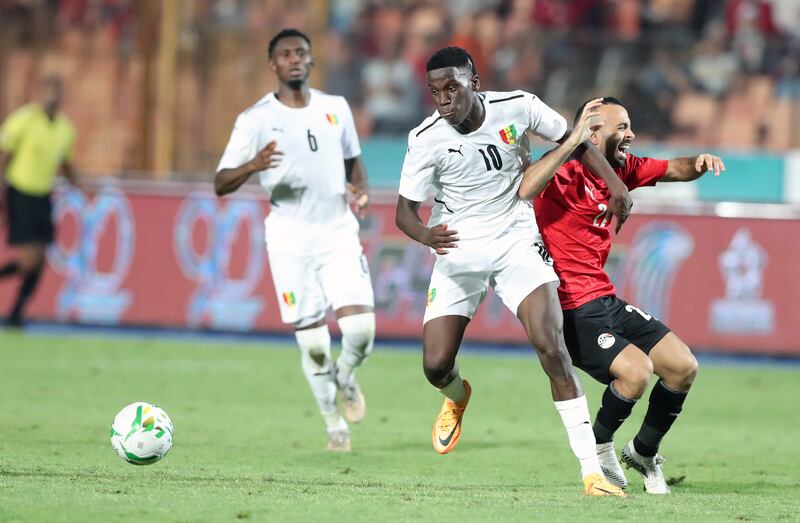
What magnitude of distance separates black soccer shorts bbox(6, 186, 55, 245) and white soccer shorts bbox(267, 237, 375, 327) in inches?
295

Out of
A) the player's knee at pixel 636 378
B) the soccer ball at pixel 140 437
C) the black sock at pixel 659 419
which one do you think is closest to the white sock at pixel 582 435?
the player's knee at pixel 636 378

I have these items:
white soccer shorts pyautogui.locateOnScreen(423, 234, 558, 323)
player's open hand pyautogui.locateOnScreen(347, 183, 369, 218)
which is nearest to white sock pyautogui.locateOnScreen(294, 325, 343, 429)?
player's open hand pyautogui.locateOnScreen(347, 183, 369, 218)

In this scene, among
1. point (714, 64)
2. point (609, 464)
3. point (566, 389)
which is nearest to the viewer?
point (566, 389)

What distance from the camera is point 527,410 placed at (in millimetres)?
11734

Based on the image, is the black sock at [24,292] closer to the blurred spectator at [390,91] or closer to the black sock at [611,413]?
the blurred spectator at [390,91]

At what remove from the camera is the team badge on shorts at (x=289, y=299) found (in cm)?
925

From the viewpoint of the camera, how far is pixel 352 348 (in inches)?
364

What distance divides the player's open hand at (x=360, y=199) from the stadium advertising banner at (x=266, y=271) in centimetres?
602

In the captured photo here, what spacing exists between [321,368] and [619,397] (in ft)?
8.31

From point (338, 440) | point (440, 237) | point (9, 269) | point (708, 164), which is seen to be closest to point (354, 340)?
point (338, 440)

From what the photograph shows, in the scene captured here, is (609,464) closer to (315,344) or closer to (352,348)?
(352,348)

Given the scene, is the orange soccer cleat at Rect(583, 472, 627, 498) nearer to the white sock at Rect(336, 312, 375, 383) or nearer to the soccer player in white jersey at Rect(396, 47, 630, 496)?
the soccer player in white jersey at Rect(396, 47, 630, 496)

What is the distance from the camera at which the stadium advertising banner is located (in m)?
15.3

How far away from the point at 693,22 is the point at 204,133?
674cm
